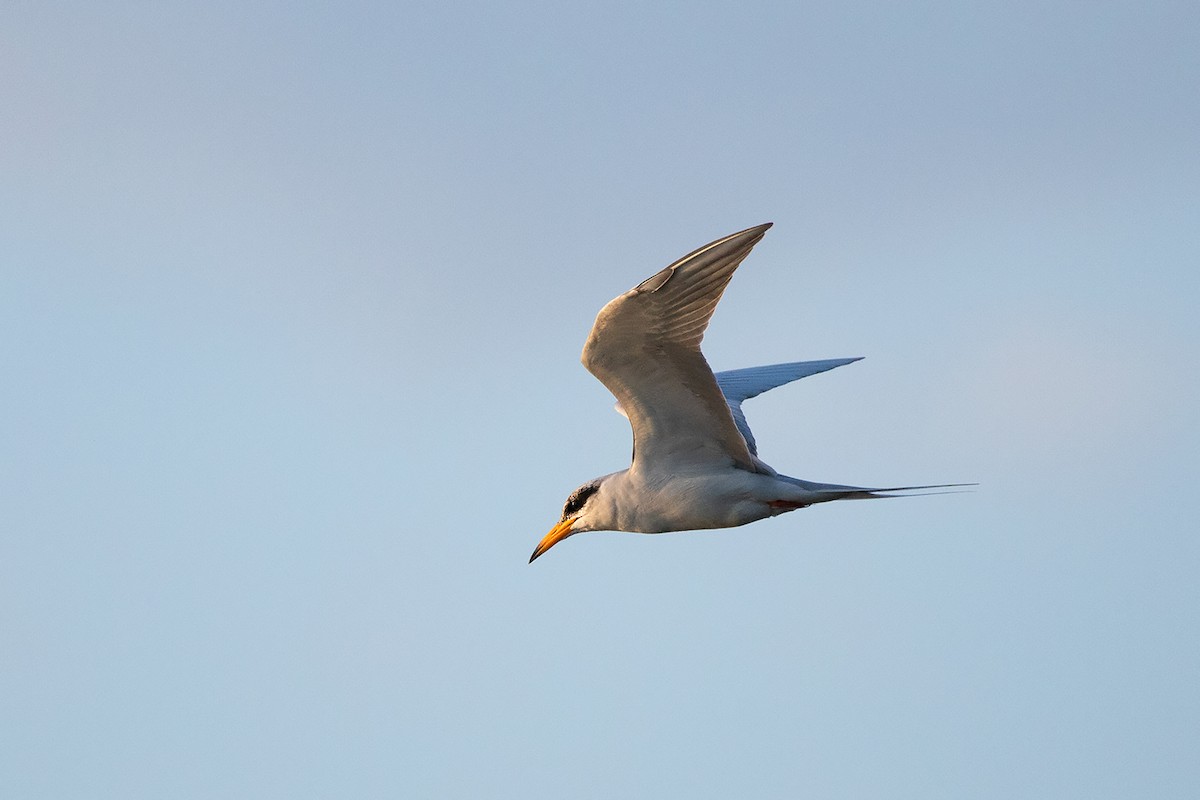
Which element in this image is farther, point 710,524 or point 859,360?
point 859,360

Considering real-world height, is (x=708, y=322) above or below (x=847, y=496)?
above

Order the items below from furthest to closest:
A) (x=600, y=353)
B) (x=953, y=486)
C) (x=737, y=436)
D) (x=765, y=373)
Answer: (x=765, y=373), (x=737, y=436), (x=600, y=353), (x=953, y=486)

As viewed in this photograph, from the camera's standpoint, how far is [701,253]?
11094mm

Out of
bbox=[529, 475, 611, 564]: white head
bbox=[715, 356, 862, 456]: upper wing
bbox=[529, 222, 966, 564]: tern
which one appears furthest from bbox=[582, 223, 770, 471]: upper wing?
bbox=[715, 356, 862, 456]: upper wing

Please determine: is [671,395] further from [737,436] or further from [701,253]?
[701,253]

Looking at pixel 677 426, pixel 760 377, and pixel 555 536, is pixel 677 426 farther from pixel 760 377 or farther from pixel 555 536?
pixel 760 377

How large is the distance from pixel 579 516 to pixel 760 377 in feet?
11.8

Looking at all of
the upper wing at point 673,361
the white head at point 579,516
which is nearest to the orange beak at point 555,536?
the white head at point 579,516

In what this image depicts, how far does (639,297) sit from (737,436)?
221 cm

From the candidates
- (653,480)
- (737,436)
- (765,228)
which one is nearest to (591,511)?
(653,480)

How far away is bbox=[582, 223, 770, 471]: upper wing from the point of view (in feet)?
36.9

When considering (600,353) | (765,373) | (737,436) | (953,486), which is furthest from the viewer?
(765,373)

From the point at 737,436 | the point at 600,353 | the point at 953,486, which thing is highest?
the point at 600,353

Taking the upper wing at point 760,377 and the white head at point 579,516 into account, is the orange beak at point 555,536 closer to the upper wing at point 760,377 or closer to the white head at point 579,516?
the white head at point 579,516
